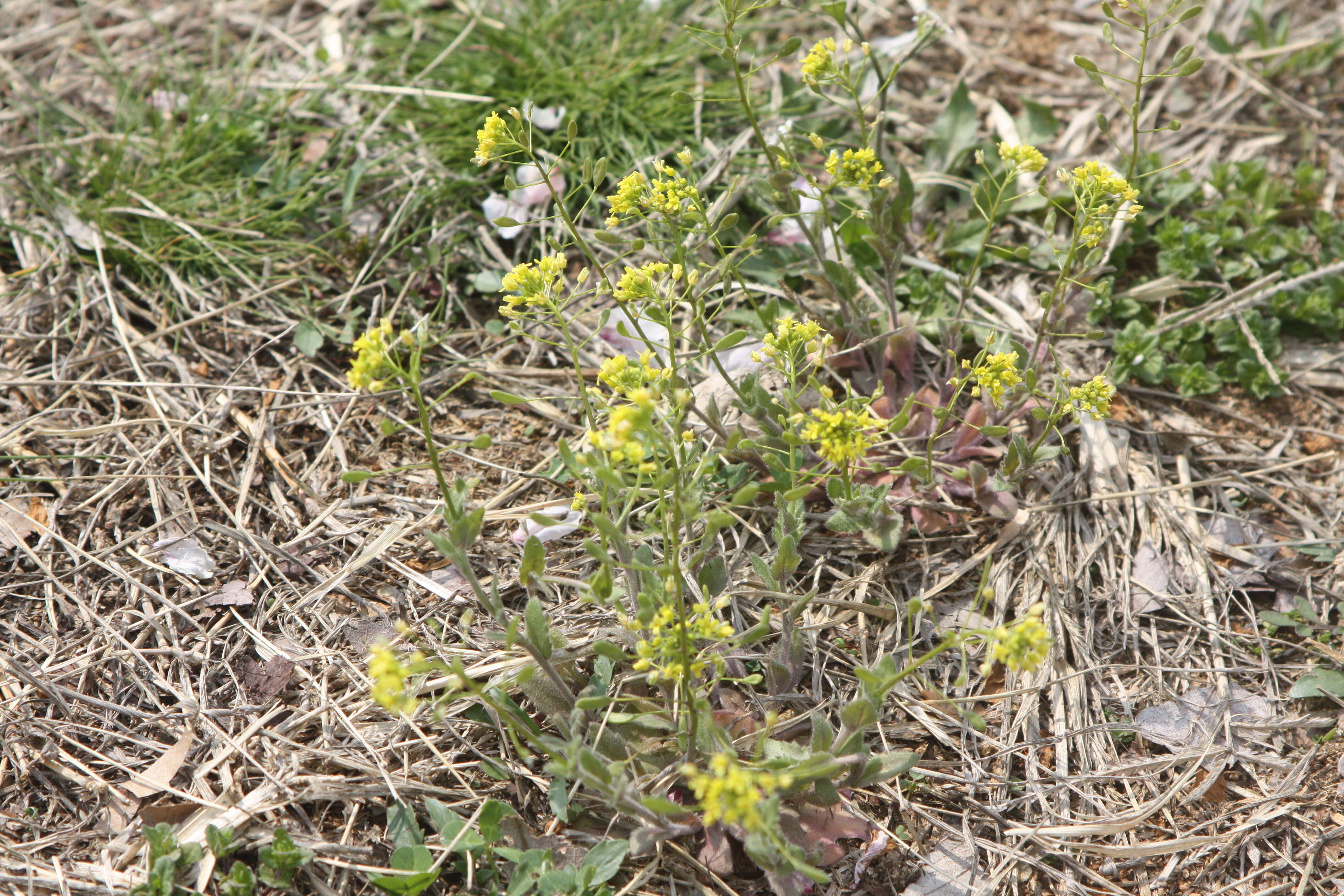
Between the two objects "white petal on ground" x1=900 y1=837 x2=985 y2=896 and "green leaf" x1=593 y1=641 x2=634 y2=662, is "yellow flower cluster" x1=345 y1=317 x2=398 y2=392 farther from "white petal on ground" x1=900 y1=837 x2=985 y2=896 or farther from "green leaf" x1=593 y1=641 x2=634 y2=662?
"white petal on ground" x1=900 y1=837 x2=985 y2=896

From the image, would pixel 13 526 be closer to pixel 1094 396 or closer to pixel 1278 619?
pixel 1094 396

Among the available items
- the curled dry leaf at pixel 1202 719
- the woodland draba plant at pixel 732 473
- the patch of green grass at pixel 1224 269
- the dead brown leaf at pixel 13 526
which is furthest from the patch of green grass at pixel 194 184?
the curled dry leaf at pixel 1202 719

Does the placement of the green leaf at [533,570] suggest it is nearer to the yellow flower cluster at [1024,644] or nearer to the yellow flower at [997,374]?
the yellow flower cluster at [1024,644]


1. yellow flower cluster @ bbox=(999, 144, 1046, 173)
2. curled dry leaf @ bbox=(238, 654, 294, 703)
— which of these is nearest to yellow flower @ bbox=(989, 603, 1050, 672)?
yellow flower cluster @ bbox=(999, 144, 1046, 173)

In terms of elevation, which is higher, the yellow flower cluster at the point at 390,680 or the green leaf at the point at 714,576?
the yellow flower cluster at the point at 390,680

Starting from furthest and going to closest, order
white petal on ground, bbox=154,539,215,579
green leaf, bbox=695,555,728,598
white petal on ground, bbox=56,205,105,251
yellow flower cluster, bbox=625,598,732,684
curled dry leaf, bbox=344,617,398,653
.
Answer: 1. white petal on ground, bbox=56,205,105,251
2. white petal on ground, bbox=154,539,215,579
3. curled dry leaf, bbox=344,617,398,653
4. green leaf, bbox=695,555,728,598
5. yellow flower cluster, bbox=625,598,732,684

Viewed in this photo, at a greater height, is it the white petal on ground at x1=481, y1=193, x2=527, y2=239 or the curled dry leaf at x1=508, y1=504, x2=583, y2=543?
the white petal on ground at x1=481, y1=193, x2=527, y2=239

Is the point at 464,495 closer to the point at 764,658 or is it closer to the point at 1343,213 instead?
the point at 764,658
